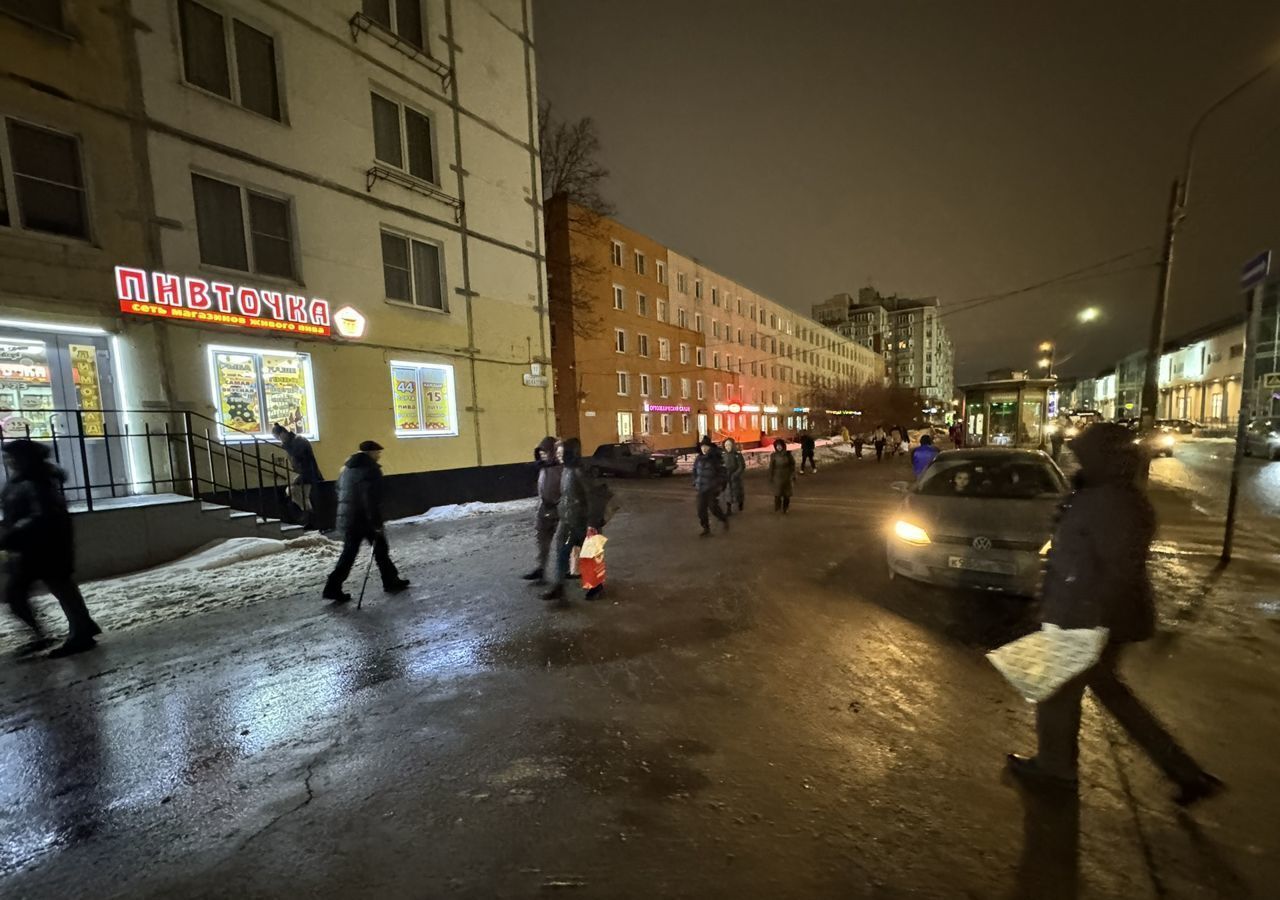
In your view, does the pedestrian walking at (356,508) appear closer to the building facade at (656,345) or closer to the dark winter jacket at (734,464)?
the dark winter jacket at (734,464)

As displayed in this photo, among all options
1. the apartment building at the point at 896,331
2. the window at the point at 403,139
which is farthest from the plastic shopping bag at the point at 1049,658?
the apartment building at the point at 896,331

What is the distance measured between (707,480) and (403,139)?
1116 cm

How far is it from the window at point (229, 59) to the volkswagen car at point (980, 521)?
44.5ft

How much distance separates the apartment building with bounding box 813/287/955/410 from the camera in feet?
357

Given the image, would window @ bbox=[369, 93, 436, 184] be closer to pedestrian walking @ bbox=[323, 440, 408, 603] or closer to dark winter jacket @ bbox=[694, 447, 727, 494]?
pedestrian walking @ bbox=[323, 440, 408, 603]

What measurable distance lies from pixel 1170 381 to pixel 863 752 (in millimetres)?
90097

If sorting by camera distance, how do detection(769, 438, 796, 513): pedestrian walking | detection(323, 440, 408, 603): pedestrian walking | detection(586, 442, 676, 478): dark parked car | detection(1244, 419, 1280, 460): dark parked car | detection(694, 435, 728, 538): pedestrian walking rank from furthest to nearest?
detection(586, 442, 676, 478): dark parked car, detection(1244, 419, 1280, 460): dark parked car, detection(769, 438, 796, 513): pedestrian walking, detection(694, 435, 728, 538): pedestrian walking, detection(323, 440, 408, 603): pedestrian walking

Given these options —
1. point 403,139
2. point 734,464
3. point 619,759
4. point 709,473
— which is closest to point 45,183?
point 403,139

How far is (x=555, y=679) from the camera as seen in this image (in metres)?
4.22

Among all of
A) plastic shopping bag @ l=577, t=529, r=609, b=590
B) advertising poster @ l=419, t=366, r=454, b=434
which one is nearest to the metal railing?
advertising poster @ l=419, t=366, r=454, b=434

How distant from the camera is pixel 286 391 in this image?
1073 centimetres

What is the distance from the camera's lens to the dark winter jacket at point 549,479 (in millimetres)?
6773

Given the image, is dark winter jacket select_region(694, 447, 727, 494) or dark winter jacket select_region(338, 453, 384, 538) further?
dark winter jacket select_region(694, 447, 727, 494)

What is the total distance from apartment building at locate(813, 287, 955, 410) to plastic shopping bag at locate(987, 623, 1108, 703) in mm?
111305
